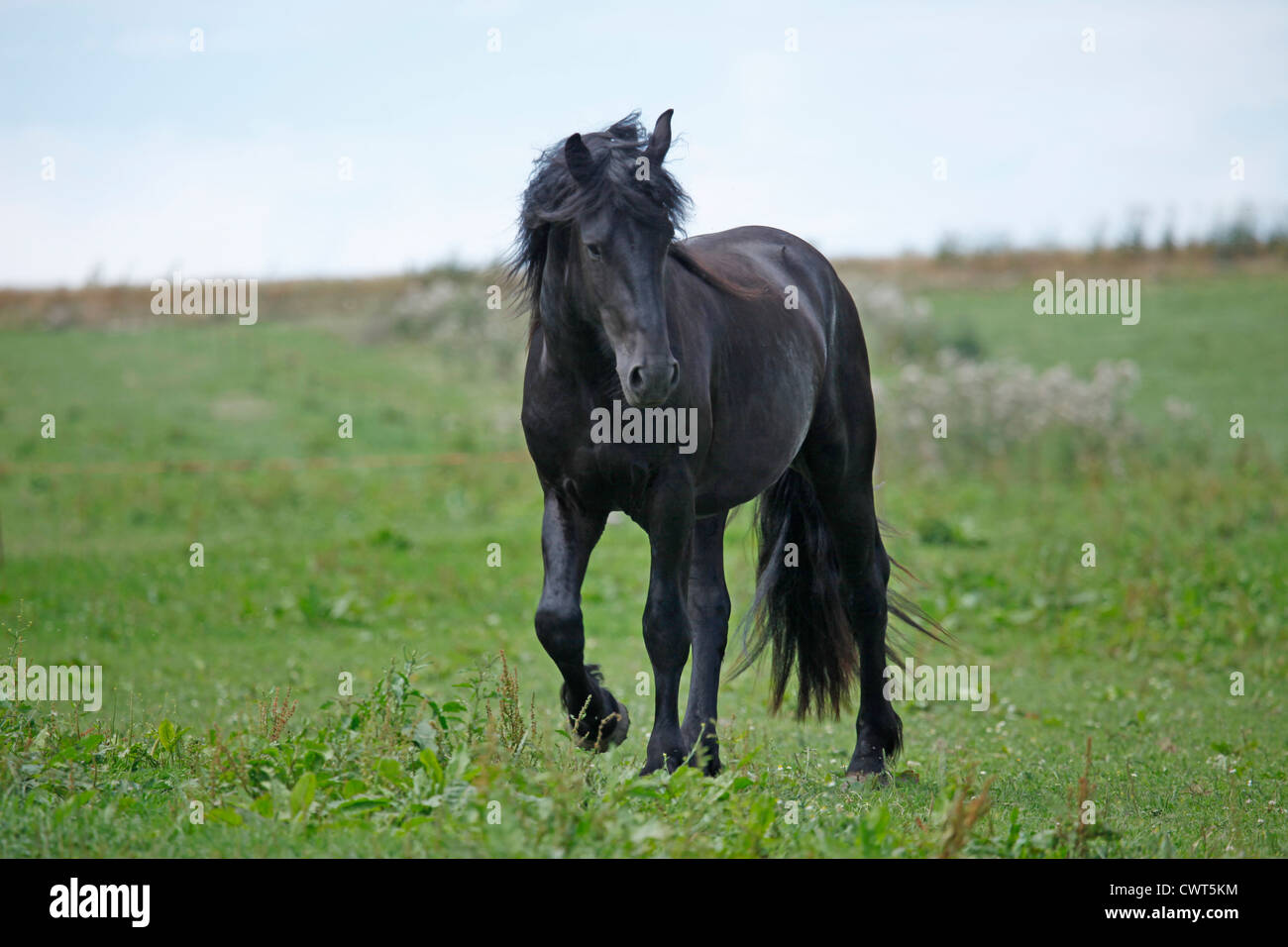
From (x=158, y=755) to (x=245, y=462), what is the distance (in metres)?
14.7

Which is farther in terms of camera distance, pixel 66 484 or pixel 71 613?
pixel 66 484

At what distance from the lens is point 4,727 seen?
5.47 m

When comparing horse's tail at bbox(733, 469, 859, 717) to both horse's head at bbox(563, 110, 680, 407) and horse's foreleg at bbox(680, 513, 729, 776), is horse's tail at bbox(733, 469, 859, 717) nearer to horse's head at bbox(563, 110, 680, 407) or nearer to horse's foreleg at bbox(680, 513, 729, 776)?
horse's foreleg at bbox(680, 513, 729, 776)

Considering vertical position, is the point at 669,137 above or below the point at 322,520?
above

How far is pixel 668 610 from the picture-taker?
209 inches
